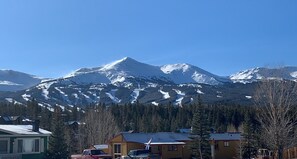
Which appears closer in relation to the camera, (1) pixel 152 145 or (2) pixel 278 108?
(2) pixel 278 108

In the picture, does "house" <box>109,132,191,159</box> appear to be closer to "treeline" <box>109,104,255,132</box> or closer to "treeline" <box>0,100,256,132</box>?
"treeline" <box>109,104,255,132</box>

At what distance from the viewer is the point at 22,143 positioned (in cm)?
4053

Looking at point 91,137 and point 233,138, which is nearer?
point 233,138

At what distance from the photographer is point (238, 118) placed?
119 meters

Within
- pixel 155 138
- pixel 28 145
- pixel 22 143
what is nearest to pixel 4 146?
pixel 22 143

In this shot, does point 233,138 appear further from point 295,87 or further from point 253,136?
point 295,87

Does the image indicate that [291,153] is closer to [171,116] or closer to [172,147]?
[172,147]

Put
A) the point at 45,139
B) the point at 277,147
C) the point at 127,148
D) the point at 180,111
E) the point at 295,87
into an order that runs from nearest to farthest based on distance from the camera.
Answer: the point at 277,147, the point at 295,87, the point at 45,139, the point at 127,148, the point at 180,111

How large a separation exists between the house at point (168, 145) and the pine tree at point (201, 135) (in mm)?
5597

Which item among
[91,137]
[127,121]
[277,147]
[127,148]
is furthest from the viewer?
[127,121]

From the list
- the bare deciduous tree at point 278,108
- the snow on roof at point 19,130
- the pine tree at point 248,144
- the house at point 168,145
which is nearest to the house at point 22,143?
the snow on roof at point 19,130

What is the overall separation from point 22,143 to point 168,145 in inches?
887

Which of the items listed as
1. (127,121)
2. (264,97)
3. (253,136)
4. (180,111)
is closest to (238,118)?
(180,111)

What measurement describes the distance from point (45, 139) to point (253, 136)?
88.5 ft
